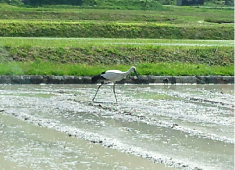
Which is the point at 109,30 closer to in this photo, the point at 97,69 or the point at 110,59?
the point at 110,59

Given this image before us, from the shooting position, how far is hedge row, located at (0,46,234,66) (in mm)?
24297

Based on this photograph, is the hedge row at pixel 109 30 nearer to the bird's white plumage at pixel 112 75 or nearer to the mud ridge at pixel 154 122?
the bird's white plumage at pixel 112 75

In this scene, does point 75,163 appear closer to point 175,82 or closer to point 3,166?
point 3,166

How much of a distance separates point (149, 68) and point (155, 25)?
1945cm

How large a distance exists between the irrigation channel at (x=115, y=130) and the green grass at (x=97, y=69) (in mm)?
2553

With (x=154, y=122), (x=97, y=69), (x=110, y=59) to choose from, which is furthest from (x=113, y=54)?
(x=154, y=122)

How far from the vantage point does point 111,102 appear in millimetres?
16297

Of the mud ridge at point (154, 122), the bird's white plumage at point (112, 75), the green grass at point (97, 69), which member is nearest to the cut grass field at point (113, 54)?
the green grass at point (97, 69)

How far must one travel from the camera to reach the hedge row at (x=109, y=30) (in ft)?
128

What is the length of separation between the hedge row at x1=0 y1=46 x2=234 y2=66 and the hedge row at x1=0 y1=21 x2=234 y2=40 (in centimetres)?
1315

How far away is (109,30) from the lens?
1623 inches

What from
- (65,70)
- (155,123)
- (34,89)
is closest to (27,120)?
(155,123)

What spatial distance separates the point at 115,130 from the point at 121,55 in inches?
550

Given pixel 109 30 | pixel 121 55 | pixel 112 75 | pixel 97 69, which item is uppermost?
pixel 112 75
